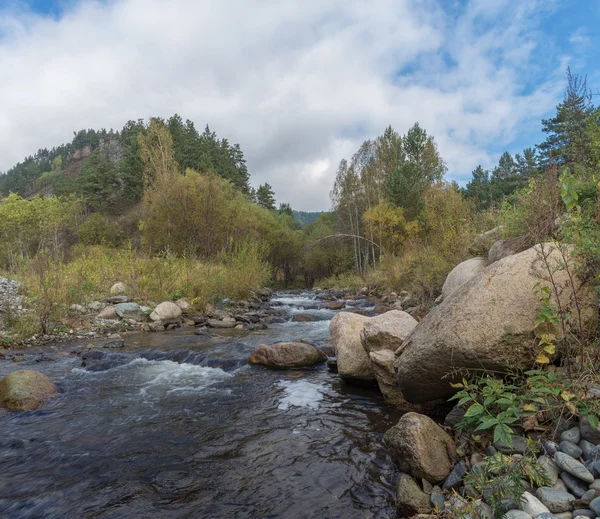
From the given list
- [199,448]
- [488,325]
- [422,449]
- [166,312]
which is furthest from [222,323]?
[488,325]

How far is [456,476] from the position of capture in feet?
9.26

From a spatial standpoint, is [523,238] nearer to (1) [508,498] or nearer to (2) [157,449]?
(1) [508,498]

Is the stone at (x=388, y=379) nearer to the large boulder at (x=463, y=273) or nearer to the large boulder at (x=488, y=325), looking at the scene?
the large boulder at (x=488, y=325)

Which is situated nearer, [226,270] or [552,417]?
[552,417]

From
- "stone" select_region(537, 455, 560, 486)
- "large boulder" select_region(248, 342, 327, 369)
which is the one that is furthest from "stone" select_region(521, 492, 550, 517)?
"large boulder" select_region(248, 342, 327, 369)

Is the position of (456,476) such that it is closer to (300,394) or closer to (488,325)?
(488,325)

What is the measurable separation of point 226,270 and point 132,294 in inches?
169

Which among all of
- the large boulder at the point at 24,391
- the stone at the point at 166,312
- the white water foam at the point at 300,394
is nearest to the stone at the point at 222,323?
the stone at the point at 166,312

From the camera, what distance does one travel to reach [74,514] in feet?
9.55

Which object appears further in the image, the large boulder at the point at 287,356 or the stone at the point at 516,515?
the large boulder at the point at 287,356

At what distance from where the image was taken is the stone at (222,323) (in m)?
11.5

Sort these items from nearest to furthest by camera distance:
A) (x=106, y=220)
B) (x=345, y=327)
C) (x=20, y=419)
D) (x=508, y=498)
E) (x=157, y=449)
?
(x=508, y=498), (x=157, y=449), (x=20, y=419), (x=345, y=327), (x=106, y=220)

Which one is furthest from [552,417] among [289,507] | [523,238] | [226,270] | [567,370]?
[226,270]

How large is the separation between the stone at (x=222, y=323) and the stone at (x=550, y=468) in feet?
32.3
